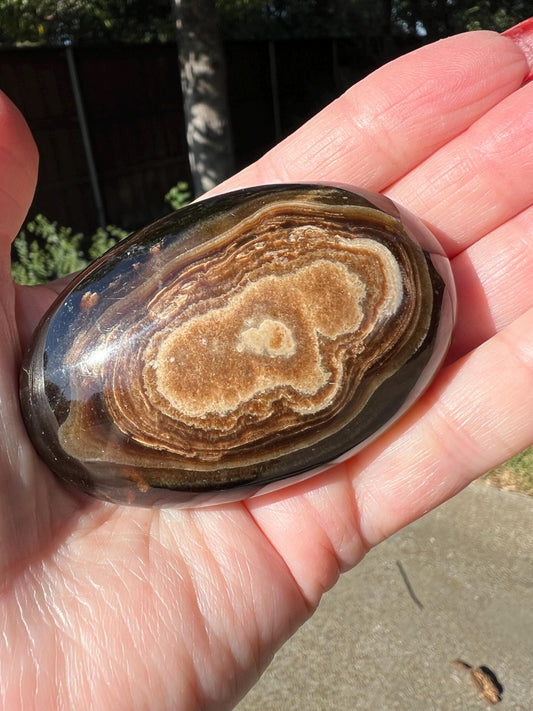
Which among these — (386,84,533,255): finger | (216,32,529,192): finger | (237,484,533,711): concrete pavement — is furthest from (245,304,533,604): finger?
(237,484,533,711): concrete pavement

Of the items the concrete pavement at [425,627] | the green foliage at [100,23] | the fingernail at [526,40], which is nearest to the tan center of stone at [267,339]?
the fingernail at [526,40]

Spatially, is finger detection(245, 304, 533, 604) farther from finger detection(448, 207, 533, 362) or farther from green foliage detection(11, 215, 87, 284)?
green foliage detection(11, 215, 87, 284)

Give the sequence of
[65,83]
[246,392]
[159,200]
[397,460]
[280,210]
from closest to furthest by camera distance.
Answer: [246,392] → [280,210] → [397,460] → [65,83] → [159,200]

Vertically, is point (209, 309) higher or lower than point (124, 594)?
higher

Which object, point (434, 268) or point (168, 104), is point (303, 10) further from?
point (434, 268)

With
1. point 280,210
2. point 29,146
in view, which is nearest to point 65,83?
point 29,146

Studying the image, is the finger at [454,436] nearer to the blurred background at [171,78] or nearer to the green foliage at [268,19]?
the blurred background at [171,78]

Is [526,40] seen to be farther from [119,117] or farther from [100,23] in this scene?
[100,23]
